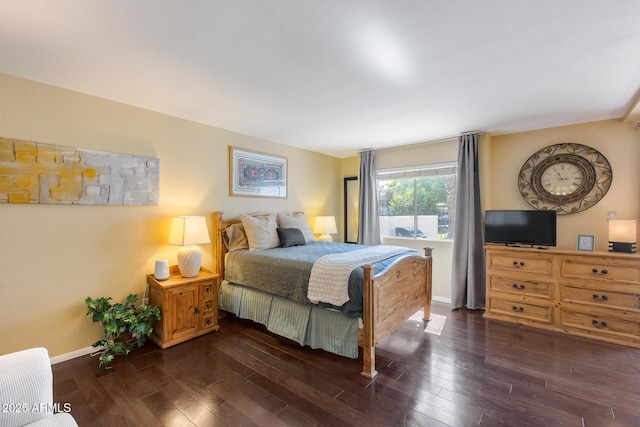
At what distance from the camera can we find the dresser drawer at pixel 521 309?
317 centimetres

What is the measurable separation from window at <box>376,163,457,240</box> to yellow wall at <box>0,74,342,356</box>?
9.16 ft

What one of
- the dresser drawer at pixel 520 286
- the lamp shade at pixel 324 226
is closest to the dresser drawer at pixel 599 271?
the dresser drawer at pixel 520 286

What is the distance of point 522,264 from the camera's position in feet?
10.9

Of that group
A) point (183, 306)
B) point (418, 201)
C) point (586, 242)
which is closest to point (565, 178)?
point (586, 242)

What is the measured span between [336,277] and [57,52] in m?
2.56

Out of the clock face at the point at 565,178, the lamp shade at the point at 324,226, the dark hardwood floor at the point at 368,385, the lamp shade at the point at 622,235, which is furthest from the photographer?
the lamp shade at the point at 324,226

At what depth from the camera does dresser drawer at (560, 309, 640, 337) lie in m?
2.75

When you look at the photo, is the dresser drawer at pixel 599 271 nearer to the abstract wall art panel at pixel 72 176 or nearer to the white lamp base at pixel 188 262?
the white lamp base at pixel 188 262

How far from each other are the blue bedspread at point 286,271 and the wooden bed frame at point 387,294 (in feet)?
0.31

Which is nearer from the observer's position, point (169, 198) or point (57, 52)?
point (57, 52)

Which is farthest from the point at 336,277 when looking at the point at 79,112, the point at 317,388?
the point at 79,112

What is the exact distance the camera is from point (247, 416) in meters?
1.80

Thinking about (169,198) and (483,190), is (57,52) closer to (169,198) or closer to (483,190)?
(169,198)

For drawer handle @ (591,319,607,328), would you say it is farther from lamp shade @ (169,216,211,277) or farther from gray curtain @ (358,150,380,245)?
lamp shade @ (169,216,211,277)
